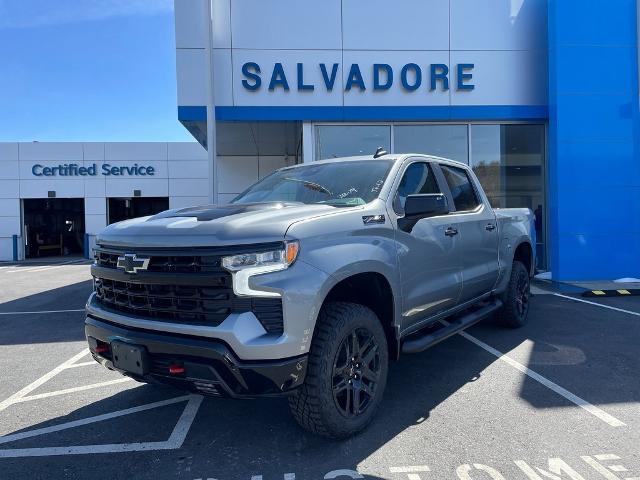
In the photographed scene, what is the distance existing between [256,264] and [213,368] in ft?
2.01

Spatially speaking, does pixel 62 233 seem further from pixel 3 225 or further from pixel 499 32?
pixel 499 32

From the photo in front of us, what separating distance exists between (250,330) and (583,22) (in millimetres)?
10137

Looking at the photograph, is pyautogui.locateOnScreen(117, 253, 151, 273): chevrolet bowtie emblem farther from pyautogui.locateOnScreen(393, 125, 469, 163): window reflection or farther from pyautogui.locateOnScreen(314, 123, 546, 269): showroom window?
pyautogui.locateOnScreen(393, 125, 469, 163): window reflection

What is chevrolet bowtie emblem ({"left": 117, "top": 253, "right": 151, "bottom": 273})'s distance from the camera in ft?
9.32

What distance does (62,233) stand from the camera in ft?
91.4

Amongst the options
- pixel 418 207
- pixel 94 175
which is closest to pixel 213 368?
pixel 418 207

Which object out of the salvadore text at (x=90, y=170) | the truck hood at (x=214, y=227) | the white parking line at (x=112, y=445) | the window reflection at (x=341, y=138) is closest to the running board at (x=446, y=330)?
the truck hood at (x=214, y=227)

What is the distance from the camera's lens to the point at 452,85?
9883 mm

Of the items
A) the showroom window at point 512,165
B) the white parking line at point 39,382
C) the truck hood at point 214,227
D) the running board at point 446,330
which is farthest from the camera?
the showroom window at point 512,165

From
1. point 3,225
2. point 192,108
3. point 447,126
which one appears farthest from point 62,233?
point 447,126

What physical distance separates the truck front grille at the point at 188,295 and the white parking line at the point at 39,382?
1872mm

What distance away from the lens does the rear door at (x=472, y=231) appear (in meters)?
4.48

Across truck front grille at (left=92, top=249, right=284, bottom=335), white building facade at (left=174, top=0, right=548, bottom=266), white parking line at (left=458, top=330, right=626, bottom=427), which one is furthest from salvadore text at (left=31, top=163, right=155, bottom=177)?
truck front grille at (left=92, top=249, right=284, bottom=335)

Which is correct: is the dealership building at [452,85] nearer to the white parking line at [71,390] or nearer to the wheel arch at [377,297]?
the white parking line at [71,390]
